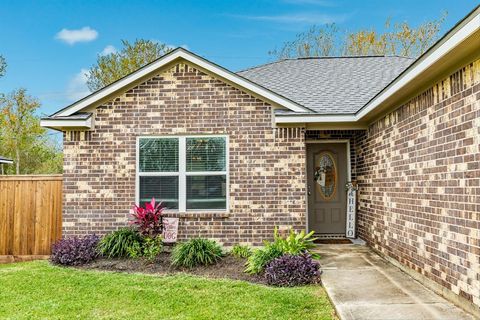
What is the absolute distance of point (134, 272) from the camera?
6.83m

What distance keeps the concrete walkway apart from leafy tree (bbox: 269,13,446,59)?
58.0ft

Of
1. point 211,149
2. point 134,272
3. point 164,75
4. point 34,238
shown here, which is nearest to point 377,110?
point 211,149

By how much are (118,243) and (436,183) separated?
18.2ft

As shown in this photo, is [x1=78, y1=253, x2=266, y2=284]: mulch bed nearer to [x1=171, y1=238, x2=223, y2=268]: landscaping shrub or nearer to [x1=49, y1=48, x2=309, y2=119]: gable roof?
[x1=171, y1=238, x2=223, y2=268]: landscaping shrub

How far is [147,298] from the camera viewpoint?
5.45 meters

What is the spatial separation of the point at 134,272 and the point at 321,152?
5167 mm

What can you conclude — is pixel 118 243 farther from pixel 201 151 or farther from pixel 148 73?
pixel 148 73

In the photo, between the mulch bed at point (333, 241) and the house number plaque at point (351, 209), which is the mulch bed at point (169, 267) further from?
the house number plaque at point (351, 209)

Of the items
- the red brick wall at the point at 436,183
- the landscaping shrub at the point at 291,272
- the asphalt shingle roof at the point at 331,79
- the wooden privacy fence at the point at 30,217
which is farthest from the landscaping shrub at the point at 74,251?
the red brick wall at the point at 436,183

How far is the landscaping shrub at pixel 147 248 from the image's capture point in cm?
750

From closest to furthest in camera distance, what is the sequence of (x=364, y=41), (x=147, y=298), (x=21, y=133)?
(x=147, y=298) < (x=364, y=41) < (x=21, y=133)

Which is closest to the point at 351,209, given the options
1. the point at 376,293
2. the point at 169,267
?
the point at 376,293

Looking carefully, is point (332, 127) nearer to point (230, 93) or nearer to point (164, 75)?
point (230, 93)

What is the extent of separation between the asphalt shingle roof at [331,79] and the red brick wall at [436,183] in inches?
55.4
